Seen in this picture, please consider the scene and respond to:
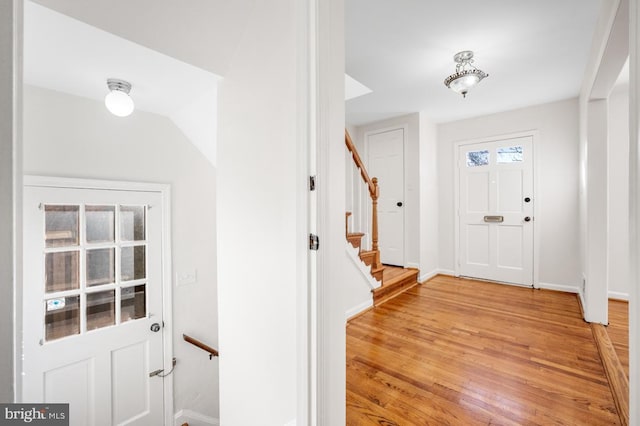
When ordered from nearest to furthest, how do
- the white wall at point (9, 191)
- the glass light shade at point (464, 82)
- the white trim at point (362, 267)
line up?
the white wall at point (9, 191) < the glass light shade at point (464, 82) < the white trim at point (362, 267)

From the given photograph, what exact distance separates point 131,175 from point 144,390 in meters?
1.84

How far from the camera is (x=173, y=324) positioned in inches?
99.1

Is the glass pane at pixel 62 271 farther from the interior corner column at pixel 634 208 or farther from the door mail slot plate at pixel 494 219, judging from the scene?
the door mail slot plate at pixel 494 219

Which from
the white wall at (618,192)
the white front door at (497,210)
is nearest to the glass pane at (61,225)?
the white front door at (497,210)

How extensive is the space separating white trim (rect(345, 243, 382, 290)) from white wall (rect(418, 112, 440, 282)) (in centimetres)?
120

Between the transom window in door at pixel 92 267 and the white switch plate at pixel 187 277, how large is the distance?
276 millimetres

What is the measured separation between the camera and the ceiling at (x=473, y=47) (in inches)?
76.0

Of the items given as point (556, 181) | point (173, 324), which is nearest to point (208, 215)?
point (173, 324)

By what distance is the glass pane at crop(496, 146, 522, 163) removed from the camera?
3843 mm

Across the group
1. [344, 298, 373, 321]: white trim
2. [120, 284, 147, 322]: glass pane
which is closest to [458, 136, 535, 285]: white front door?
[344, 298, 373, 321]: white trim

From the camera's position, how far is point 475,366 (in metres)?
1.93

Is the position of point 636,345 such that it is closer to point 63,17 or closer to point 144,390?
point 63,17

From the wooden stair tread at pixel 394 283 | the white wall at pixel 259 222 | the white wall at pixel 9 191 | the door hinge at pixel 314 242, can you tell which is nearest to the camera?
the white wall at pixel 9 191

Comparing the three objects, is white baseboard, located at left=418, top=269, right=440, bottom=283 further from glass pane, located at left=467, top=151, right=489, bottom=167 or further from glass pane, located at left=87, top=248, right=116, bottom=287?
glass pane, located at left=87, top=248, right=116, bottom=287
